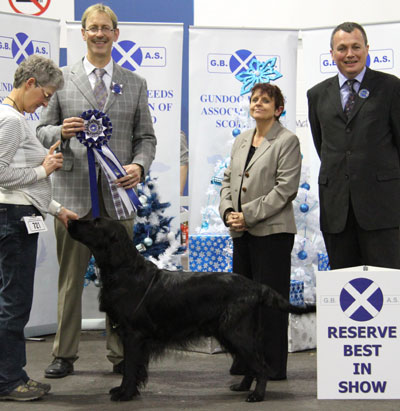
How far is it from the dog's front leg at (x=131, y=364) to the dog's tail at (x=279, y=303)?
23.9 inches

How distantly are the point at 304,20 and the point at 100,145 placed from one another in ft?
12.8

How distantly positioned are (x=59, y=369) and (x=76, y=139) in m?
1.20

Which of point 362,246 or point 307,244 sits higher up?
point 362,246

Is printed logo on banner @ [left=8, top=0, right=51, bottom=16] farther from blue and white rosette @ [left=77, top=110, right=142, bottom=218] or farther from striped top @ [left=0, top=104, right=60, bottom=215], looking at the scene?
striped top @ [left=0, top=104, right=60, bottom=215]

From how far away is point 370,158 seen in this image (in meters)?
3.30

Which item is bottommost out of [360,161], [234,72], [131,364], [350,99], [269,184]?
[131,364]

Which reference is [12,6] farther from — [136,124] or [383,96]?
[383,96]

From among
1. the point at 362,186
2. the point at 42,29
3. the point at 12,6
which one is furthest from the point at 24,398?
the point at 12,6

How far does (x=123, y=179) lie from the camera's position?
352cm

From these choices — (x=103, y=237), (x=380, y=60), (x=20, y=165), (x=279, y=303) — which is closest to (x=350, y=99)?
(x=279, y=303)

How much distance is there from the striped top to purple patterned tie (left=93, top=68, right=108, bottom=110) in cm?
62

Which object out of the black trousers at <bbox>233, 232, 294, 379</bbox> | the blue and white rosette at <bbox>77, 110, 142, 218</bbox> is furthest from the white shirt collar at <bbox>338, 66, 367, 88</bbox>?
the blue and white rosette at <bbox>77, 110, 142, 218</bbox>

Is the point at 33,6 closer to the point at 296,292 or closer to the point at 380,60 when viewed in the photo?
the point at 380,60

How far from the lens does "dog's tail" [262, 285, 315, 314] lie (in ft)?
10.5
